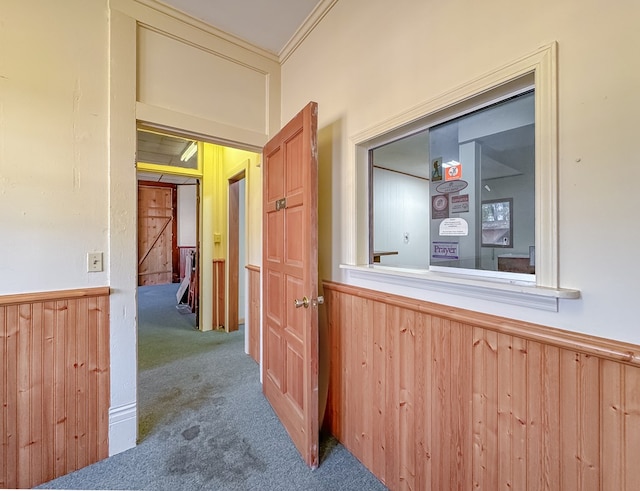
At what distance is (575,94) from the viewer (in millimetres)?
823

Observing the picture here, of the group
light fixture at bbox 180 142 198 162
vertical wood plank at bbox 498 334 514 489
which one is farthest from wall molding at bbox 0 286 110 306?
light fixture at bbox 180 142 198 162

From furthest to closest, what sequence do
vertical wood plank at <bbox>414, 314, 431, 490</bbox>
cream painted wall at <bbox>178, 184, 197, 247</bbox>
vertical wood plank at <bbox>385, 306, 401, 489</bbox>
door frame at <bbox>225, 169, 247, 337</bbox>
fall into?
cream painted wall at <bbox>178, 184, 197, 247</bbox> < door frame at <bbox>225, 169, 247, 337</bbox> < vertical wood plank at <bbox>385, 306, 401, 489</bbox> < vertical wood plank at <bbox>414, 314, 431, 490</bbox>

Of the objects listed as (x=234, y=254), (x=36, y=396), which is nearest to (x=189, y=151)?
(x=234, y=254)

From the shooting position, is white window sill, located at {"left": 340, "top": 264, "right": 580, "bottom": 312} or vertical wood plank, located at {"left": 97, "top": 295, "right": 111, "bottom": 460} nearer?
white window sill, located at {"left": 340, "top": 264, "right": 580, "bottom": 312}

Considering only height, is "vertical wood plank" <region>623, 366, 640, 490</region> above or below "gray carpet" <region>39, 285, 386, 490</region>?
above

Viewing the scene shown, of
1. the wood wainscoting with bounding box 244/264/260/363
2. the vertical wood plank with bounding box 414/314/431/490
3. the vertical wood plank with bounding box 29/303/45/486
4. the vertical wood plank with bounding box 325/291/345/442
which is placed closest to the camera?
the vertical wood plank with bounding box 414/314/431/490

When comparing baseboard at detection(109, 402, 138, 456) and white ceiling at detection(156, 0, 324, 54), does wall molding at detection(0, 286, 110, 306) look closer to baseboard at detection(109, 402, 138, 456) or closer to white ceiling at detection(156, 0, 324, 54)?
baseboard at detection(109, 402, 138, 456)

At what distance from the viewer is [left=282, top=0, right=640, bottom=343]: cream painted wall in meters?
0.74

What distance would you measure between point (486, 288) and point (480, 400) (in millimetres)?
442

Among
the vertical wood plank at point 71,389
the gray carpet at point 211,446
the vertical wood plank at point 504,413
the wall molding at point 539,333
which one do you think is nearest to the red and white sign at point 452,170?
the wall molding at point 539,333

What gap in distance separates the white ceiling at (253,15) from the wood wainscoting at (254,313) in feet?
6.47

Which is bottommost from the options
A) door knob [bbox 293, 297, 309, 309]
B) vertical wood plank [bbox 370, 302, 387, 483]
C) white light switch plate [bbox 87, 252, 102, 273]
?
vertical wood plank [bbox 370, 302, 387, 483]

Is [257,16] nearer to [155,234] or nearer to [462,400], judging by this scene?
[462,400]

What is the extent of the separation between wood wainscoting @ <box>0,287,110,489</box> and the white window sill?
1714 millimetres
